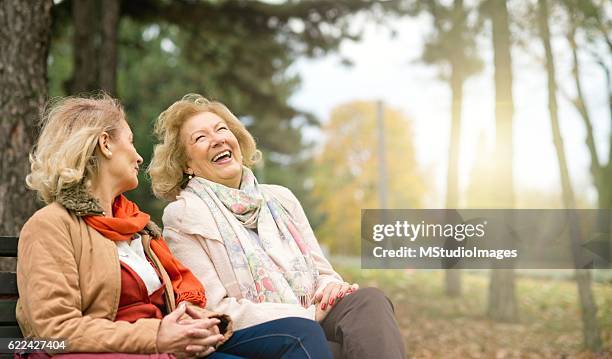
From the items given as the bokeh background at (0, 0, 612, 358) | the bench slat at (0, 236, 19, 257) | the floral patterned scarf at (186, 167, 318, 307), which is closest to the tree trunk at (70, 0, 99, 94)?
the bokeh background at (0, 0, 612, 358)

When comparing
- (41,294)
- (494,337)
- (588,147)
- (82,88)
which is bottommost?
(494,337)

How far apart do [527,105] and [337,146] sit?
1602 centimetres

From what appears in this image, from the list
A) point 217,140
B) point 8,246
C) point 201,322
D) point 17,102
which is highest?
point 17,102

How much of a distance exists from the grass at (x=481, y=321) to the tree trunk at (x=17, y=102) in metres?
4.53

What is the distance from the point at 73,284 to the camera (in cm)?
236

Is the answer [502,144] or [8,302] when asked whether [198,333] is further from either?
[502,144]

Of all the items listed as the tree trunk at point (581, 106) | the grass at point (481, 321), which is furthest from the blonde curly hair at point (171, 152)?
the tree trunk at point (581, 106)

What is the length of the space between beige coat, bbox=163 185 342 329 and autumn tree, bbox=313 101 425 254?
23864 mm

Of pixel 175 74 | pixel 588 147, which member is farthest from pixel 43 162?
pixel 175 74

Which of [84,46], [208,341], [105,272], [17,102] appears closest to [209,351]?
[208,341]

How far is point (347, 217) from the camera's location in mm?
29594

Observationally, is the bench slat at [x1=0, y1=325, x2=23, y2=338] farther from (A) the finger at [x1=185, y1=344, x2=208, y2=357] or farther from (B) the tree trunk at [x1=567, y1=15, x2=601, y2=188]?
(B) the tree trunk at [x1=567, y1=15, x2=601, y2=188]

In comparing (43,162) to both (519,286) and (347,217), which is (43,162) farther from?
(347,217)

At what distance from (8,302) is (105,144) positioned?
67 centimetres
